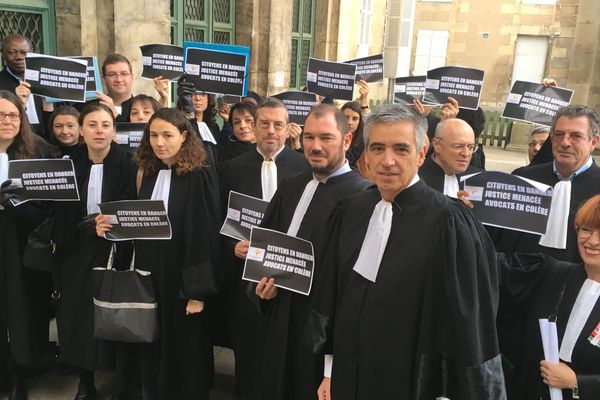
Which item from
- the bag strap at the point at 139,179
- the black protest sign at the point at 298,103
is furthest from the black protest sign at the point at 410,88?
the bag strap at the point at 139,179

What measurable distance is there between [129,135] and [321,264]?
2.41 meters

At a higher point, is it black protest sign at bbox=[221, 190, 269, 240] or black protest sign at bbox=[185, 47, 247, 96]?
black protest sign at bbox=[185, 47, 247, 96]

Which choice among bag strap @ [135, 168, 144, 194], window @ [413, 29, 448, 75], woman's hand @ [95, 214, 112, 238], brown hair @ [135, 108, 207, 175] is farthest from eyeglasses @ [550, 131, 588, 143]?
window @ [413, 29, 448, 75]

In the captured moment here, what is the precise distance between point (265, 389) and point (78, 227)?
5.19 ft

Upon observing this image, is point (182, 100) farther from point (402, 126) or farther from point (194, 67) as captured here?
point (402, 126)

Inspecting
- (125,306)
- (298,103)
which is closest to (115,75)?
(298,103)

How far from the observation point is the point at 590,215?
249cm

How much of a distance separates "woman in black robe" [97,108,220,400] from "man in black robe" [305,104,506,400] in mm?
1289

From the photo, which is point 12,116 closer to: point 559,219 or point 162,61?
point 162,61

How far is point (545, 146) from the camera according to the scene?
455cm

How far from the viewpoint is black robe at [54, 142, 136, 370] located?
3633 mm

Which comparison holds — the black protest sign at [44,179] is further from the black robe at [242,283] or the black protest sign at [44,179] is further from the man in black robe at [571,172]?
the man in black robe at [571,172]

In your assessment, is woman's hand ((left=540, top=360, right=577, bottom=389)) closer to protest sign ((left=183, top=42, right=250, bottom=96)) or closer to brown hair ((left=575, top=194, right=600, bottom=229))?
brown hair ((left=575, top=194, right=600, bottom=229))

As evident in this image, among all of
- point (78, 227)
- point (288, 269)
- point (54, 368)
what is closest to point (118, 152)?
point (78, 227)
